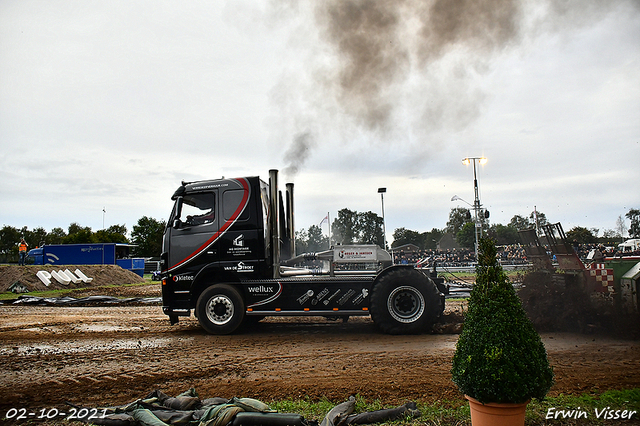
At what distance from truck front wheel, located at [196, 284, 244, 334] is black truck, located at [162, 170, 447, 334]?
2cm

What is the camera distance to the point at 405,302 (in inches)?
348

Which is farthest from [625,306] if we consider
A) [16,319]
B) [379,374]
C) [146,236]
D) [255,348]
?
[146,236]

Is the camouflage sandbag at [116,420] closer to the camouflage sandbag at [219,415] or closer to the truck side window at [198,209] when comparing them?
the camouflage sandbag at [219,415]

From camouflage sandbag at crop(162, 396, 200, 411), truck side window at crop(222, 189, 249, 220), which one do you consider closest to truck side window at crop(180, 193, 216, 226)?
truck side window at crop(222, 189, 249, 220)

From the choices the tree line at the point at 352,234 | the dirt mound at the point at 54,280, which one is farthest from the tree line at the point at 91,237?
the dirt mound at the point at 54,280

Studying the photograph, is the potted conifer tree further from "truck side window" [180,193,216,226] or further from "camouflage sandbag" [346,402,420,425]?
"truck side window" [180,193,216,226]

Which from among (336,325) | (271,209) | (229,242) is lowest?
(336,325)

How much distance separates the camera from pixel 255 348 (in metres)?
7.91

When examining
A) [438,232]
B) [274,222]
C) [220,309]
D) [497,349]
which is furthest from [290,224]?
[438,232]

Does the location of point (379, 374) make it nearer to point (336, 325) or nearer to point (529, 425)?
point (529, 425)

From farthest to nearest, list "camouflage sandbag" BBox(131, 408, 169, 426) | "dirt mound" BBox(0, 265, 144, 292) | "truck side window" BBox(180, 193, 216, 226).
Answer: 1. "dirt mound" BBox(0, 265, 144, 292)
2. "truck side window" BBox(180, 193, 216, 226)
3. "camouflage sandbag" BBox(131, 408, 169, 426)

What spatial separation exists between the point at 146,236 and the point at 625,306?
7400cm

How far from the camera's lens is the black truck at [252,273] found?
8.84m

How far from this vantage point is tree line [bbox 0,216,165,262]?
70.1 m
